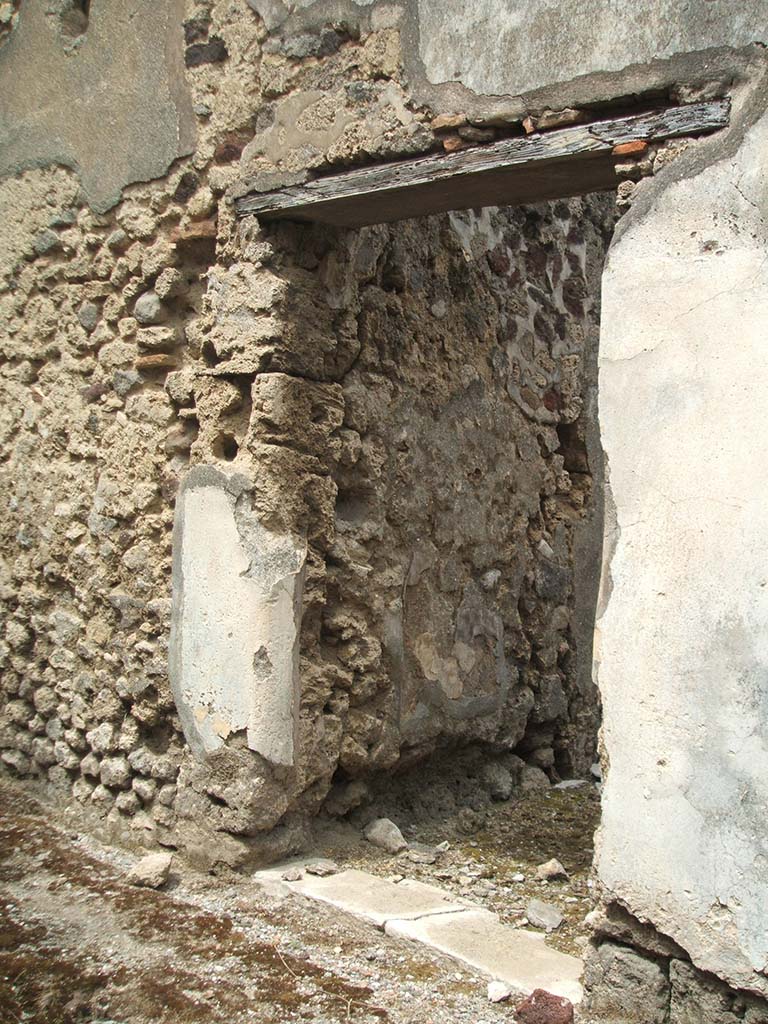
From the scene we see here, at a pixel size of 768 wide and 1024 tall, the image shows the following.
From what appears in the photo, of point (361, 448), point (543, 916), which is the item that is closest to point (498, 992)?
point (543, 916)

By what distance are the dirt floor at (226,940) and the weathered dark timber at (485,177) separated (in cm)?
192

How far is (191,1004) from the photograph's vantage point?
2496 mm

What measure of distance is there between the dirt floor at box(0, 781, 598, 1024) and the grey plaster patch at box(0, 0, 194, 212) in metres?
2.17

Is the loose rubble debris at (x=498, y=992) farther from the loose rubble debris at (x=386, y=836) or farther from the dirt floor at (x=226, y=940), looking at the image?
the loose rubble debris at (x=386, y=836)

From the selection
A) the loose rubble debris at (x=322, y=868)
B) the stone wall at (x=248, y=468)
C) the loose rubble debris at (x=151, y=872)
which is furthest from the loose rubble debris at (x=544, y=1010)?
the loose rubble debris at (x=151, y=872)

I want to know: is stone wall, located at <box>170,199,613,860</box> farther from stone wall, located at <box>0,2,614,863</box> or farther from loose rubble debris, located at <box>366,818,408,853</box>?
loose rubble debris, located at <box>366,818,408,853</box>

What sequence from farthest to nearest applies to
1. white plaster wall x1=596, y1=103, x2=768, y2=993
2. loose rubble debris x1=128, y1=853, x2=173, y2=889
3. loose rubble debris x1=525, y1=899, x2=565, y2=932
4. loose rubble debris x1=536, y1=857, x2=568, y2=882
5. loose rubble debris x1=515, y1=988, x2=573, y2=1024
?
loose rubble debris x1=536, y1=857, x2=568, y2=882, loose rubble debris x1=128, y1=853, x2=173, y2=889, loose rubble debris x1=525, y1=899, x2=565, y2=932, loose rubble debris x1=515, y1=988, x2=573, y2=1024, white plaster wall x1=596, y1=103, x2=768, y2=993

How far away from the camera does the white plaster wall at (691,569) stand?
7.22 feet

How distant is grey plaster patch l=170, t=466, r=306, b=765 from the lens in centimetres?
316

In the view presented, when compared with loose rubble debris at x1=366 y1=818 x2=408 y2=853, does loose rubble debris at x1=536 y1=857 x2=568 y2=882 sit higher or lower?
lower

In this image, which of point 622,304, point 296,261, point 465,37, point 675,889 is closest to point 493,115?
point 465,37

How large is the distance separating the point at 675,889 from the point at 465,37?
6.70 feet

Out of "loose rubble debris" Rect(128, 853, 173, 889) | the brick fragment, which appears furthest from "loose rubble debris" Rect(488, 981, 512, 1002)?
the brick fragment

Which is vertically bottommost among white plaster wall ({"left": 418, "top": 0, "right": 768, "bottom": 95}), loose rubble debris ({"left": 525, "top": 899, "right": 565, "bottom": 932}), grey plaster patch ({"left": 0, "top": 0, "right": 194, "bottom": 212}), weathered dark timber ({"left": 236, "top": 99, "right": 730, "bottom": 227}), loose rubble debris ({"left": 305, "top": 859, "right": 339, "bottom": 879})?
loose rubble debris ({"left": 525, "top": 899, "right": 565, "bottom": 932})
